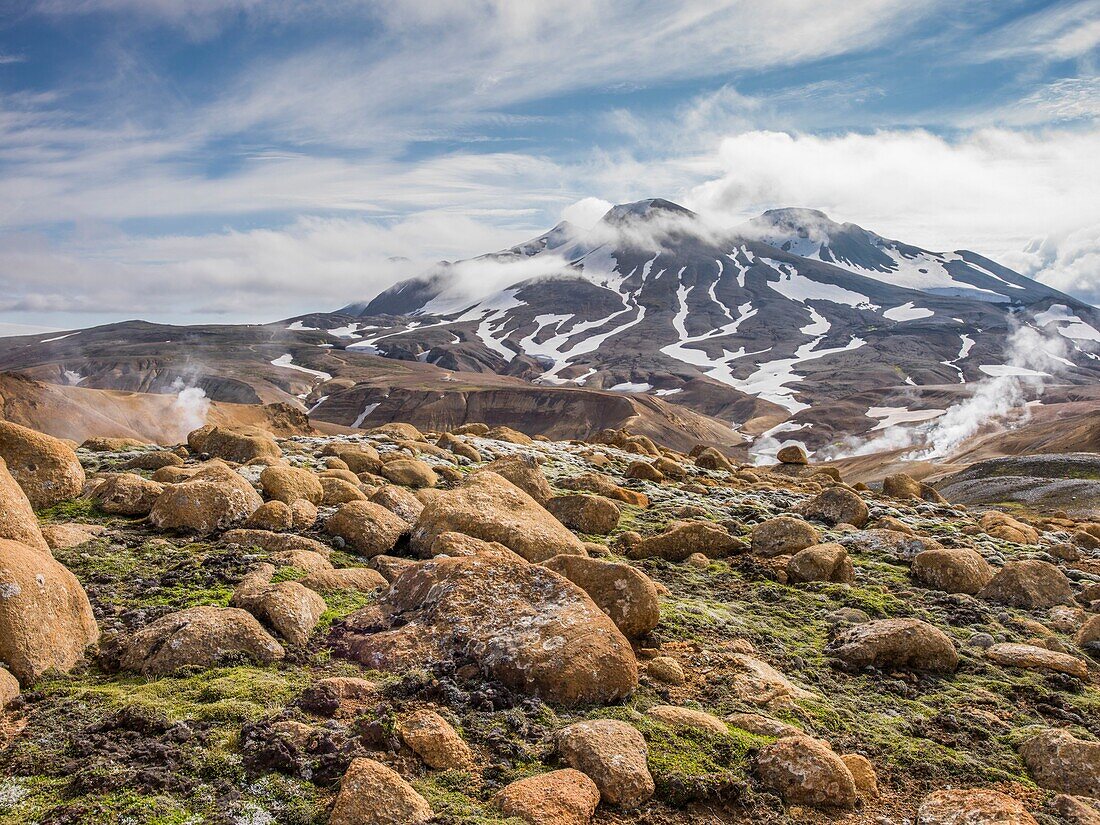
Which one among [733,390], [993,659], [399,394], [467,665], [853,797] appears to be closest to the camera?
[853,797]

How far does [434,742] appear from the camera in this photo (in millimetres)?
6059

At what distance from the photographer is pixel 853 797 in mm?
6504

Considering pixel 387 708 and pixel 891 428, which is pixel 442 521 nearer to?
pixel 387 708

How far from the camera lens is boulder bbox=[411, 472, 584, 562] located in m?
11.6

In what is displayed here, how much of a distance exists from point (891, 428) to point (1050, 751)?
13925cm

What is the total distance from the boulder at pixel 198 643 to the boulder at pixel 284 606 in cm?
26

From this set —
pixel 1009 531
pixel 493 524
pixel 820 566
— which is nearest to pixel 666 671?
pixel 493 524

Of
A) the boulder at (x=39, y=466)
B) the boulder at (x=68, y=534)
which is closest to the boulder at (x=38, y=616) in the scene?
the boulder at (x=68, y=534)

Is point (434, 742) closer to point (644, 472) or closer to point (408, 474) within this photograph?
point (408, 474)

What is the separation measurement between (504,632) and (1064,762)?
20.2 feet

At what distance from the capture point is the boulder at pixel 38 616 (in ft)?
21.5

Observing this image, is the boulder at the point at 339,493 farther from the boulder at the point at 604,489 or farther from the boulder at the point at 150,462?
the boulder at the point at 604,489

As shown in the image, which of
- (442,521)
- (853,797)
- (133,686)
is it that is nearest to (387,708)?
(133,686)

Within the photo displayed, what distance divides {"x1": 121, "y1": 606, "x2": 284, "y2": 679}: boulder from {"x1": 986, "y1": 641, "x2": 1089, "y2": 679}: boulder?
1002cm
